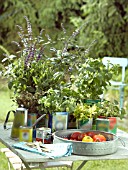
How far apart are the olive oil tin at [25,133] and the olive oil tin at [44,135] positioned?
1.7 inches

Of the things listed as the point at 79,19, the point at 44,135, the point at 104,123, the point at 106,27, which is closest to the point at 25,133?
the point at 44,135

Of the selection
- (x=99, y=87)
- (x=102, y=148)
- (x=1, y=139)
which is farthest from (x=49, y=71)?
(x=102, y=148)

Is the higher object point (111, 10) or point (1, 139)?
point (111, 10)

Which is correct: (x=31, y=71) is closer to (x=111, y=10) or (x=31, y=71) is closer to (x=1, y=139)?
(x=1, y=139)

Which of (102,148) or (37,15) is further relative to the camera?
(37,15)

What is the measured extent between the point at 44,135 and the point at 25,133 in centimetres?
11

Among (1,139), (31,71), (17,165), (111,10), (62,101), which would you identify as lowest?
(17,165)

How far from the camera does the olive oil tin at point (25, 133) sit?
8.27 ft

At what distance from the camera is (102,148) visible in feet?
7.71

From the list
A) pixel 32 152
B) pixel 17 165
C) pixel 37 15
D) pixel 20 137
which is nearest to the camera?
pixel 32 152

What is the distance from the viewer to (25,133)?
8.32 feet

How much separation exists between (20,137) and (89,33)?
23.0 ft

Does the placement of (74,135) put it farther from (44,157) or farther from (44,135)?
(44,157)

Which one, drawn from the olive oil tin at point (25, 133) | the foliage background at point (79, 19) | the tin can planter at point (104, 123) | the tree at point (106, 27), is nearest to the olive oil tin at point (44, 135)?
the olive oil tin at point (25, 133)
